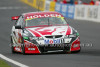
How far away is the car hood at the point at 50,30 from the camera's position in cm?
1205

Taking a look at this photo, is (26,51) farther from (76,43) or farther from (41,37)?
(76,43)

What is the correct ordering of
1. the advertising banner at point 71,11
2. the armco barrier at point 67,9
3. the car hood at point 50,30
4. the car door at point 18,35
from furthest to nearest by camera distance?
the armco barrier at point 67,9, the advertising banner at point 71,11, the car door at point 18,35, the car hood at point 50,30

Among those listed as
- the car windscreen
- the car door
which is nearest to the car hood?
the car door

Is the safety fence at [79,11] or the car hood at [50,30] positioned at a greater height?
the car hood at [50,30]

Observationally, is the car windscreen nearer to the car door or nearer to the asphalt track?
the car door

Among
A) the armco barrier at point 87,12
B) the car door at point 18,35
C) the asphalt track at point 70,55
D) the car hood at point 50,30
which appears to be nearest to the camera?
the asphalt track at point 70,55

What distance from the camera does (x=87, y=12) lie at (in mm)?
31266

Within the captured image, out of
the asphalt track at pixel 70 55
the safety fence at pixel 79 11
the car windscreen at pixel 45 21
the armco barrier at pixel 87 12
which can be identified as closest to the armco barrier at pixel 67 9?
the safety fence at pixel 79 11

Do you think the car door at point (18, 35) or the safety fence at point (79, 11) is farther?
the safety fence at point (79, 11)

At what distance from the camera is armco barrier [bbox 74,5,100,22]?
97.1 feet

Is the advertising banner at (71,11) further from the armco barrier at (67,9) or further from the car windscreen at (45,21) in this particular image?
the car windscreen at (45,21)

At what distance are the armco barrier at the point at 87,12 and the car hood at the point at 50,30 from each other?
17.0 meters

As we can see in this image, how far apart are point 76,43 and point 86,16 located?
19678 millimetres

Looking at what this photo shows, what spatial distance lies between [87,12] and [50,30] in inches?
757
